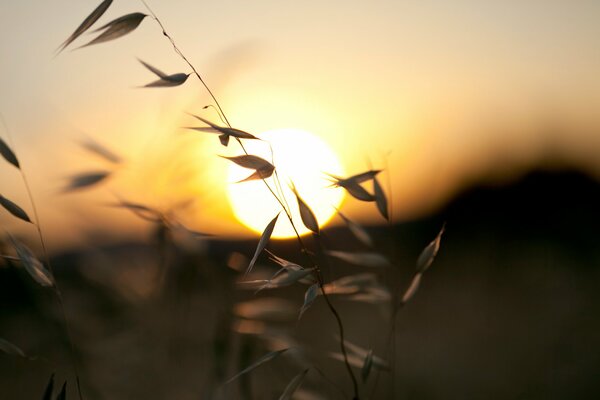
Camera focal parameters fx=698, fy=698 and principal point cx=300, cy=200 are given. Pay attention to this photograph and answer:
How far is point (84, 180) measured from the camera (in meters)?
0.92

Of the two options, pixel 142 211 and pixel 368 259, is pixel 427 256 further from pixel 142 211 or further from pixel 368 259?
pixel 142 211

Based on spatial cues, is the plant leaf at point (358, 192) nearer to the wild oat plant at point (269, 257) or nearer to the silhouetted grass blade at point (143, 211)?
the wild oat plant at point (269, 257)

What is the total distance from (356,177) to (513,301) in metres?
0.98

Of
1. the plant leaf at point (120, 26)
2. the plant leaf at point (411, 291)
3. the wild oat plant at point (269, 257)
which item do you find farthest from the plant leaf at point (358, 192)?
the plant leaf at point (120, 26)

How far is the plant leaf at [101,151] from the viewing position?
94 cm

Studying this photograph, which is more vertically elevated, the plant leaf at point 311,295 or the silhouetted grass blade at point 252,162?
the silhouetted grass blade at point 252,162

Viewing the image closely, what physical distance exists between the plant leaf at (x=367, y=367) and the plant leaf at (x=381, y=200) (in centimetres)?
15

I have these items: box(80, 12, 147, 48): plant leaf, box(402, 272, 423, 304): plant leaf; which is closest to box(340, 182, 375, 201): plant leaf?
box(402, 272, 423, 304): plant leaf

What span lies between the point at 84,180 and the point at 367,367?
0.45 m

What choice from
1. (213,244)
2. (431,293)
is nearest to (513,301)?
(431,293)

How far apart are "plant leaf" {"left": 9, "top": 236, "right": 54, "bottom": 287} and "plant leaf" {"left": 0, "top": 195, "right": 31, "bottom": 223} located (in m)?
0.03

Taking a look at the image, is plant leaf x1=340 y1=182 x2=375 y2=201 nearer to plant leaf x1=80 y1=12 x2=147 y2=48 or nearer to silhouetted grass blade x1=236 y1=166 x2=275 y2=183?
silhouetted grass blade x1=236 y1=166 x2=275 y2=183

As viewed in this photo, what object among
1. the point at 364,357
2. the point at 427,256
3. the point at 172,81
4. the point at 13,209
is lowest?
the point at 364,357

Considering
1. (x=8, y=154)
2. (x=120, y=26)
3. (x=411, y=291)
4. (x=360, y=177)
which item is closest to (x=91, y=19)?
(x=120, y=26)
